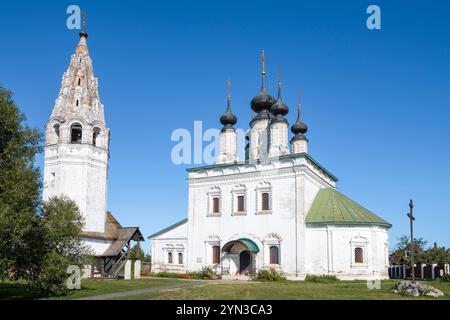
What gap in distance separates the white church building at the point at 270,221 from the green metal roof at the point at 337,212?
2.5 inches

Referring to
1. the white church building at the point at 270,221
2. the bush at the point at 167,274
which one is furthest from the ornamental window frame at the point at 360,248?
the bush at the point at 167,274

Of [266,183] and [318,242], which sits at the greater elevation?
[266,183]

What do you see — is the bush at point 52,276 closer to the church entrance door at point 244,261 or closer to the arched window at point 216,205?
the church entrance door at point 244,261

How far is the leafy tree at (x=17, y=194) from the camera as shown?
51.4 feet

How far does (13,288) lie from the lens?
2117 centimetres

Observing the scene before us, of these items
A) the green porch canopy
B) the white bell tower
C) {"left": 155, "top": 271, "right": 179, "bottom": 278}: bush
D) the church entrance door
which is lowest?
{"left": 155, "top": 271, "right": 179, "bottom": 278}: bush

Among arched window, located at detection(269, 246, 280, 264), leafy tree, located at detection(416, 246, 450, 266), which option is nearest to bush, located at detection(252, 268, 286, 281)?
arched window, located at detection(269, 246, 280, 264)

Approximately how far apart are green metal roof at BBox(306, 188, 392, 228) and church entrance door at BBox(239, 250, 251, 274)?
500 cm

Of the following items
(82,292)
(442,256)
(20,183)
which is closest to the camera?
(20,183)

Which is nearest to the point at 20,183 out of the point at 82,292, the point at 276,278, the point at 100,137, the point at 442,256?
the point at 82,292

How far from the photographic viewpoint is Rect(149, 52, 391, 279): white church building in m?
29.4

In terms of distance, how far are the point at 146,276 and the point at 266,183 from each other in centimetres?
1013

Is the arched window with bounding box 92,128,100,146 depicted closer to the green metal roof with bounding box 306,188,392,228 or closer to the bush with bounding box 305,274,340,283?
the green metal roof with bounding box 306,188,392,228
